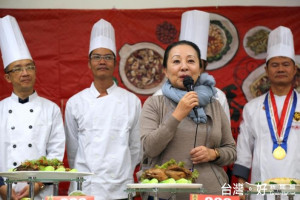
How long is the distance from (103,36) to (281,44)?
4.51 ft

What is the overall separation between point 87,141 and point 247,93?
1.51 m

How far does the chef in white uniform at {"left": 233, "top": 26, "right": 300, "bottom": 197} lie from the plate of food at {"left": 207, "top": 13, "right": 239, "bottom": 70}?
0.40 metres

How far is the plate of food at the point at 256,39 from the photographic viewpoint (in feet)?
15.8

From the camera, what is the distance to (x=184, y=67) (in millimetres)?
2961

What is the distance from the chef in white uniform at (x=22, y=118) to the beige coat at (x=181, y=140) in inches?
45.5

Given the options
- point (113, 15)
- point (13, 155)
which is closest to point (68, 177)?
point (13, 155)

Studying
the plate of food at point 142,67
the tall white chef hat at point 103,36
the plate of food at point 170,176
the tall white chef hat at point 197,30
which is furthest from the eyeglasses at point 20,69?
the plate of food at point 170,176

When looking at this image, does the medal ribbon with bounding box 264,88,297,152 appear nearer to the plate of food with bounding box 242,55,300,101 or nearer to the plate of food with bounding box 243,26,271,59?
the plate of food with bounding box 242,55,300,101

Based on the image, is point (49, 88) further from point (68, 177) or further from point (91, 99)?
point (68, 177)

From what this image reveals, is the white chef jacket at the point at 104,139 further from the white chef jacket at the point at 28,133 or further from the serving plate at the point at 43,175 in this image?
the serving plate at the point at 43,175

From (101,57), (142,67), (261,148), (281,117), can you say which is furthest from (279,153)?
(101,57)

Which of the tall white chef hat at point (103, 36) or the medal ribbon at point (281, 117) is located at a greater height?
the tall white chef hat at point (103, 36)

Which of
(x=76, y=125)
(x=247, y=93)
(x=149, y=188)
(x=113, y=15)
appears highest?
(x=113, y=15)

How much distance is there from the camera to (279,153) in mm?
4180
